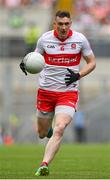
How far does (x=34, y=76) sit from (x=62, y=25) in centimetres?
1920

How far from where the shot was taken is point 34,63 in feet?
38.1

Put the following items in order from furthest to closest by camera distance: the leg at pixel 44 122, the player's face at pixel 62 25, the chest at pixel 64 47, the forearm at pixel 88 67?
the leg at pixel 44 122
the chest at pixel 64 47
the forearm at pixel 88 67
the player's face at pixel 62 25

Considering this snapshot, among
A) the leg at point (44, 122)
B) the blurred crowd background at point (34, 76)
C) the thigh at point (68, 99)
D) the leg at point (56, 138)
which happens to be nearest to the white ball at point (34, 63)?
the thigh at point (68, 99)

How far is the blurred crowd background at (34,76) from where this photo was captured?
29.0 m

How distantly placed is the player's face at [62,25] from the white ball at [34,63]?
0.46 metres

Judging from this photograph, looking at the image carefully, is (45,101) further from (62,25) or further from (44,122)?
(62,25)

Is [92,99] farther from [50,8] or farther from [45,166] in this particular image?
[45,166]

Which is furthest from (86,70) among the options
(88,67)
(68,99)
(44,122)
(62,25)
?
(44,122)

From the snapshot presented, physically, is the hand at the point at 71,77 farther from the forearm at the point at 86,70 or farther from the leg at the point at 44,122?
the leg at the point at 44,122

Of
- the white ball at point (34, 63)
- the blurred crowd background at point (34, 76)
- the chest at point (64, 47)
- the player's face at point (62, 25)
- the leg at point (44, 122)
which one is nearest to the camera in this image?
the white ball at point (34, 63)

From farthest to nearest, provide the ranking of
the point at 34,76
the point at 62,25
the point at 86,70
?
1. the point at 34,76
2. the point at 86,70
3. the point at 62,25

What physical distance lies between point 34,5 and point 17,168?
23.8 metres

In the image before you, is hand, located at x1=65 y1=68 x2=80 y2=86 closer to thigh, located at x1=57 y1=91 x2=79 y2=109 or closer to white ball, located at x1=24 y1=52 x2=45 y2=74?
thigh, located at x1=57 y1=91 x2=79 y2=109

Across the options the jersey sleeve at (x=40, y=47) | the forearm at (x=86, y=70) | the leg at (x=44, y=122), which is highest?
the jersey sleeve at (x=40, y=47)
